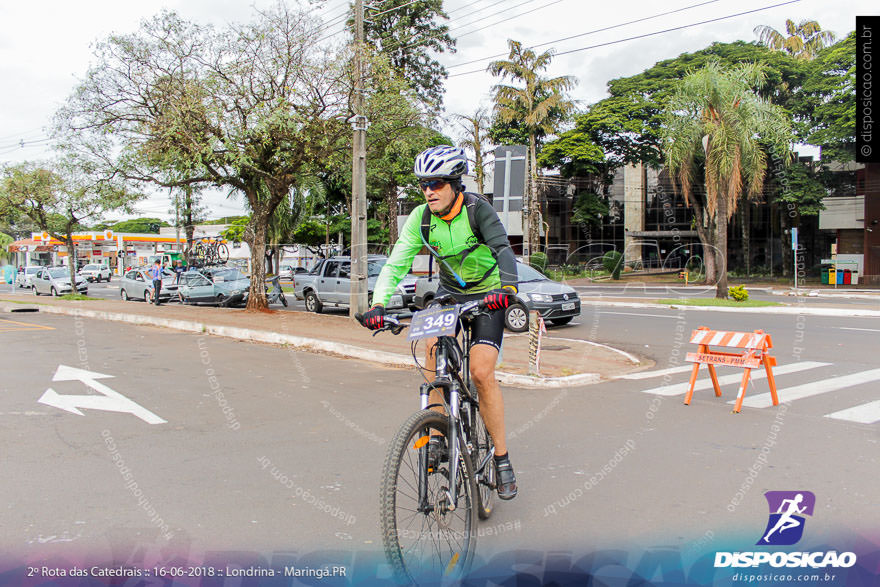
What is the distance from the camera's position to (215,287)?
23375 mm

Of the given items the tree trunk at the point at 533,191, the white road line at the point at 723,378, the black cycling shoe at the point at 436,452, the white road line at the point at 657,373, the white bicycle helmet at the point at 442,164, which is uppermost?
the tree trunk at the point at 533,191

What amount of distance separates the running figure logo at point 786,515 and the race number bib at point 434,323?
85.3 inches

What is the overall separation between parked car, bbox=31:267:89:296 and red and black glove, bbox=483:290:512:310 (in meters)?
35.6

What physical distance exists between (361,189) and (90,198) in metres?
9.43

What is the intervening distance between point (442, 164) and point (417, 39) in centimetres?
3352

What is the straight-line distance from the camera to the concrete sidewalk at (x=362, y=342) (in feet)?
29.6

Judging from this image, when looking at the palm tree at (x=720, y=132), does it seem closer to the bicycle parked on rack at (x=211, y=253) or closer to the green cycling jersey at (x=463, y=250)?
the green cycling jersey at (x=463, y=250)

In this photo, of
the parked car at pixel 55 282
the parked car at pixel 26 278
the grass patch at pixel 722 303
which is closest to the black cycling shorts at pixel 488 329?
the grass patch at pixel 722 303

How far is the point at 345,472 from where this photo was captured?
4.81m

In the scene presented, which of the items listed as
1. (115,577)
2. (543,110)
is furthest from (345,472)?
(543,110)

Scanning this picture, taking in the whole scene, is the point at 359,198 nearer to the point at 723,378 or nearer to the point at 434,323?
the point at 723,378

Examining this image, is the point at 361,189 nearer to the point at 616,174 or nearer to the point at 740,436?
the point at 740,436

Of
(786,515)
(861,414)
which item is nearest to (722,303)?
(861,414)

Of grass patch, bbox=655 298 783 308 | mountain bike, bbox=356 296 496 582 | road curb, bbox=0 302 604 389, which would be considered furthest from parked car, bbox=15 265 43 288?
mountain bike, bbox=356 296 496 582
